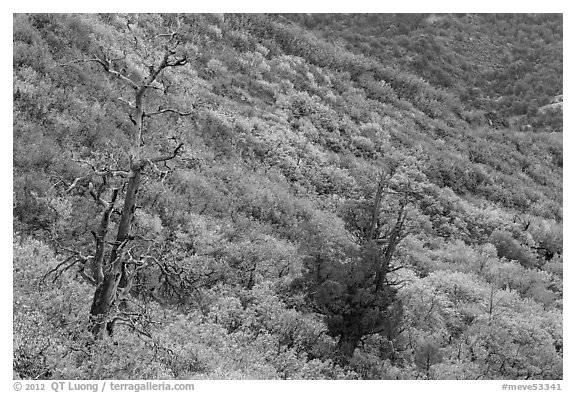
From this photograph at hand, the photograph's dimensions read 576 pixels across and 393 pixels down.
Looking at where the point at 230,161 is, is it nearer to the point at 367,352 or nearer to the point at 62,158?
the point at 62,158

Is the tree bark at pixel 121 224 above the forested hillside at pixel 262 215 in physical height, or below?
above

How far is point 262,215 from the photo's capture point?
18.6 m

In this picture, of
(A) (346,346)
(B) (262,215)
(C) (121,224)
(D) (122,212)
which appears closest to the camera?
(C) (121,224)

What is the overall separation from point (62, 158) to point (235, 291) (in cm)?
636

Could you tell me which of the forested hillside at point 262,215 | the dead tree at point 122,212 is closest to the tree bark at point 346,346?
the forested hillside at point 262,215

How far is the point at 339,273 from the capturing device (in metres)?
12.8

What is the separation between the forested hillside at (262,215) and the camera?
10.4 metres

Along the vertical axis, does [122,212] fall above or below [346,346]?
above

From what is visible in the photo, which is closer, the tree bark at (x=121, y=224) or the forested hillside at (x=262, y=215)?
the tree bark at (x=121, y=224)

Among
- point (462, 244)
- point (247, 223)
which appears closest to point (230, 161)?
point (247, 223)

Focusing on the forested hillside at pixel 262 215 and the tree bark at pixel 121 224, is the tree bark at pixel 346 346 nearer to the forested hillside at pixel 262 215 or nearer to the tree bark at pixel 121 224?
the forested hillside at pixel 262 215

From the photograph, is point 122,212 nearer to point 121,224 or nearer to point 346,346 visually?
point 121,224

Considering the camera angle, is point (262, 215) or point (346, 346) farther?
point (262, 215)

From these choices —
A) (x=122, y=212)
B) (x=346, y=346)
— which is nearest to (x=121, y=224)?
(x=122, y=212)
